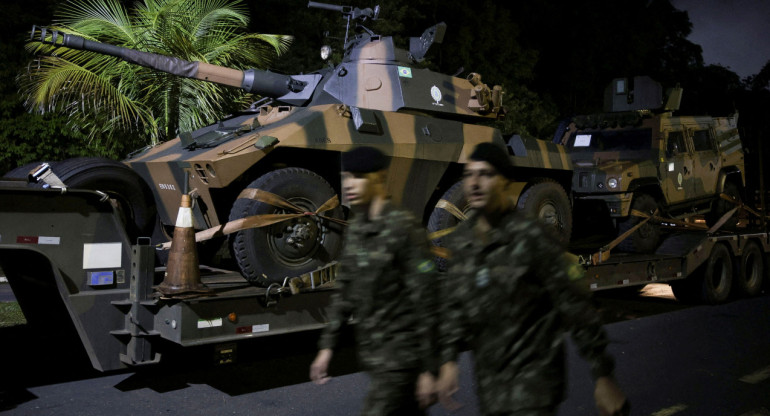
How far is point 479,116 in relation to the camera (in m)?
9.32

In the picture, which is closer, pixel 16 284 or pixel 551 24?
pixel 16 284

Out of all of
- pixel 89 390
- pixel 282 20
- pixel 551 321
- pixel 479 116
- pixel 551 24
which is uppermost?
pixel 551 24

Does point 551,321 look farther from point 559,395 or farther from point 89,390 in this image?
point 89,390

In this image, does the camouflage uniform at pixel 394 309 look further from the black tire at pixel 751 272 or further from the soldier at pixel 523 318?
the black tire at pixel 751 272

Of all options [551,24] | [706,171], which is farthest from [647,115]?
[551,24]

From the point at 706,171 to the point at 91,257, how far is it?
10.8 meters

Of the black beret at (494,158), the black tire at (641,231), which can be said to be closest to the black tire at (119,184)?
the black beret at (494,158)

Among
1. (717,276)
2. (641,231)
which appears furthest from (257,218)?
(717,276)

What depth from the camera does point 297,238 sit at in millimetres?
7109

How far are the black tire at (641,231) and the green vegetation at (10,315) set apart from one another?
26.4 ft

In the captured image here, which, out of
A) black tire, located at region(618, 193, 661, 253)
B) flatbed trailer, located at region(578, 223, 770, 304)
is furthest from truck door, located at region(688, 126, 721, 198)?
black tire, located at region(618, 193, 661, 253)

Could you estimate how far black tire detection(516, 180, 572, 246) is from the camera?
9.17 metres

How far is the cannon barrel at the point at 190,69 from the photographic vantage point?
8414 mm

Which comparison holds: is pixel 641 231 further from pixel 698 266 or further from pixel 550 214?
pixel 550 214
